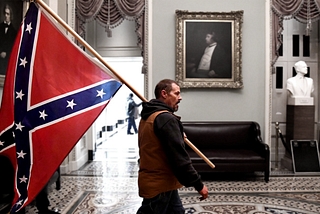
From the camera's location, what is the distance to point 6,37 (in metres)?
3.99

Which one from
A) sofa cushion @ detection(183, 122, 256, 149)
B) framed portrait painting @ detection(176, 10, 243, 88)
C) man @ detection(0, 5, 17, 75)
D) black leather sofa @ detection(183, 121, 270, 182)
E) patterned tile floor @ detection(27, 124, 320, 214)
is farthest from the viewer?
framed portrait painting @ detection(176, 10, 243, 88)

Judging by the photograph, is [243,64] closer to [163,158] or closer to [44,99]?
[163,158]

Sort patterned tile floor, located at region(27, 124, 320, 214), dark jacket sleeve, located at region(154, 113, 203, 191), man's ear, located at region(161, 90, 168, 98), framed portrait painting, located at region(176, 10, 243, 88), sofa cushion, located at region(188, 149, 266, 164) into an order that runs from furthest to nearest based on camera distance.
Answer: framed portrait painting, located at region(176, 10, 243, 88)
sofa cushion, located at region(188, 149, 266, 164)
patterned tile floor, located at region(27, 124, 320, 214)
man's ear, located at region(161, 90, 168, 98)
dark jacket sleeve, located at region(154, 113, 203, 191)

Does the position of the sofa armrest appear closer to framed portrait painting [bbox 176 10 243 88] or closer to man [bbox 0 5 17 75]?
framed portrait painting [bbox 176 10 243 88]

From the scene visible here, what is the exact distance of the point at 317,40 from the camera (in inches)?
258

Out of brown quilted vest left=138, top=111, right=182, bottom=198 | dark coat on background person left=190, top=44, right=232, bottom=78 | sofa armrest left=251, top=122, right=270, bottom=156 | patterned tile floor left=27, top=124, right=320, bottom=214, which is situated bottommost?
patterned tile floor left=27, top=124, right=320, bottom=214

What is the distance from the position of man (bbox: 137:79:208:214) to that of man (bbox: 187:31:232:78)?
372cm

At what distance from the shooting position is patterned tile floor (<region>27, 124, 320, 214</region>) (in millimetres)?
3742

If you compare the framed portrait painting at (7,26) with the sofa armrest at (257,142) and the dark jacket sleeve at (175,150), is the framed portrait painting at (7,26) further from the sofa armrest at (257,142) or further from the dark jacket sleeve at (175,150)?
the sofa armrest at (257,142)

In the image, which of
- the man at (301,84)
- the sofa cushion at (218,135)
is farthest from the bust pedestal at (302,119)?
the sofa cushion at (218,135)

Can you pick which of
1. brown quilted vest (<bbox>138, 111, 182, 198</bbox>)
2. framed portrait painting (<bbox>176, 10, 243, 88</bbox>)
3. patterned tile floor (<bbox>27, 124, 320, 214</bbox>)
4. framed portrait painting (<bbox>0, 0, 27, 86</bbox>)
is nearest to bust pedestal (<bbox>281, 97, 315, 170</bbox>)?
patterned tile floor (<bbox>27, 124, 320, 214</bbox>)

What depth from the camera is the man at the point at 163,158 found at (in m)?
1.87

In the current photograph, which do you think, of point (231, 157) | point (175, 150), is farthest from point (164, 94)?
point (231, 157)

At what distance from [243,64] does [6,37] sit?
4226 mm
